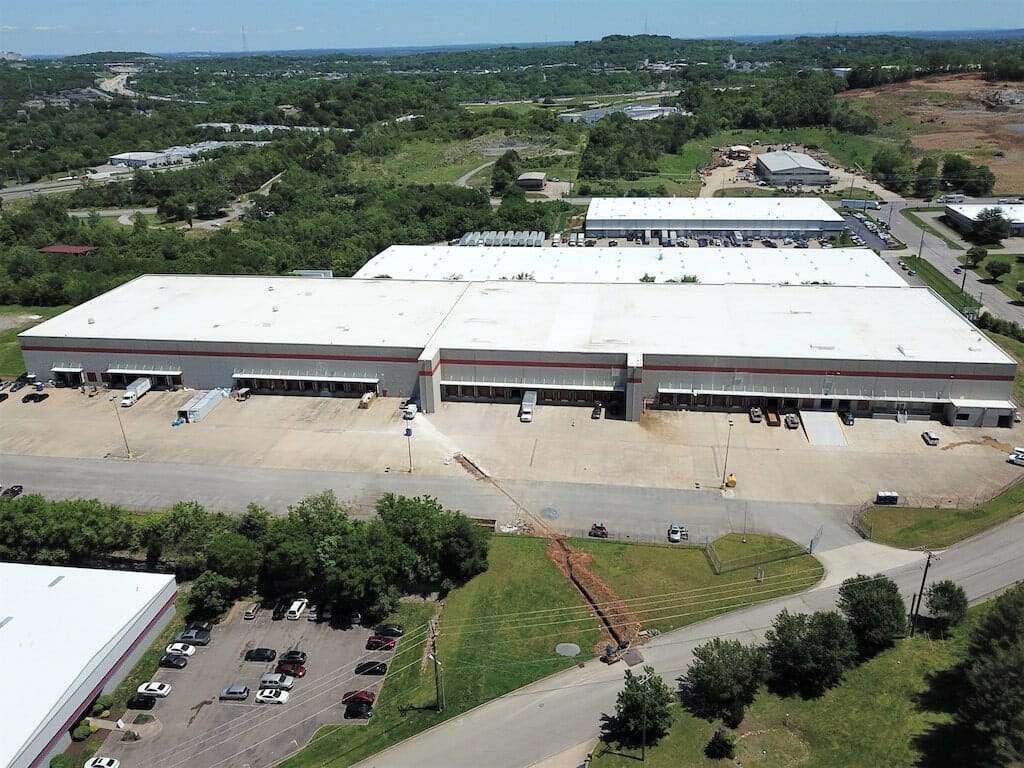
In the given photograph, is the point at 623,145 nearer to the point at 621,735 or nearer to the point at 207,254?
the point at 207,254

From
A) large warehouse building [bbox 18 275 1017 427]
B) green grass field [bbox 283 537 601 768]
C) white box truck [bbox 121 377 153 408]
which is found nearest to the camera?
green grass field [bbox 283 537 601 768]

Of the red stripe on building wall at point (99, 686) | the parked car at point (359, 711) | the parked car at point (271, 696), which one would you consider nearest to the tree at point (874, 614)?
the parked car at point (359, 711)

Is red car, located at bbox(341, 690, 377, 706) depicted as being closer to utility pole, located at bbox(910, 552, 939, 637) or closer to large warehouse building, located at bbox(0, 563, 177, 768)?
large warehouse building, located at bbox(0, 563, 177, 768)

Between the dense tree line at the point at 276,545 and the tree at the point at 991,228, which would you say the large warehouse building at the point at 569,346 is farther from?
the tree at the point at 991,228

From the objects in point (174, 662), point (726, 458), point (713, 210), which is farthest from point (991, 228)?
point (174, 662)

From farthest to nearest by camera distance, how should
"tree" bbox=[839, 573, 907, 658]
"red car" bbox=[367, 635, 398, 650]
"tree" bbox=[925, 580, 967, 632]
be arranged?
"red car" bbox=[367, 635, 398, 650]
"tree" bbox=[925, 580, 967, 632]
"tree" bbox=[839, 573, 907, 658]

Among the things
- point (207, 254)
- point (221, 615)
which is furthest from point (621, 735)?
point (207, 254)

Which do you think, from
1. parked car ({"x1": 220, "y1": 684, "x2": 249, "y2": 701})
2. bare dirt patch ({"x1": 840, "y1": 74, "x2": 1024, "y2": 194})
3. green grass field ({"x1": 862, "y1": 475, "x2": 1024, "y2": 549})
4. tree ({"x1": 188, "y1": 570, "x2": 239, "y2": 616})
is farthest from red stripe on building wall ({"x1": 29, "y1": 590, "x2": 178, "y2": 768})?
bare dirt patch ({"x1": 840, "y1": 74, "x2": 1024, "y2": 194})

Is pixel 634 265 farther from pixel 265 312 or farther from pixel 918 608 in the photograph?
pixel 918 608
